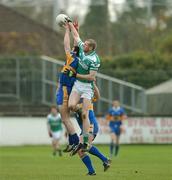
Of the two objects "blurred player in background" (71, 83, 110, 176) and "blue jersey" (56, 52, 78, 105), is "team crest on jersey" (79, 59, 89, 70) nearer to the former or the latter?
"blue jersey" (56, 52, 78, 105)

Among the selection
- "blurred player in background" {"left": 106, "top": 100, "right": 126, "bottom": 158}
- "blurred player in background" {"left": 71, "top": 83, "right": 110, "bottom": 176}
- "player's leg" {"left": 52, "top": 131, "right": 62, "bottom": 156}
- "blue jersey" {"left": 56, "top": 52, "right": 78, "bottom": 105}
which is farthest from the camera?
"blurred player in background" {"left": 106, "top": 100, "right": 126, "bottom": 158}

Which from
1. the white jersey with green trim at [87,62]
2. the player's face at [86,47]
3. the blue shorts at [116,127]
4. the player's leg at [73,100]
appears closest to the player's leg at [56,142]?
the blue shorts at [116,127]

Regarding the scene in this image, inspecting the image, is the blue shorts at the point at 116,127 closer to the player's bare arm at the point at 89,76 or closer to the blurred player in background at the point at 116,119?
the blurred player in background at the point at 116,119

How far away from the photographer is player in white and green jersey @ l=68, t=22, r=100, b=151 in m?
19.0

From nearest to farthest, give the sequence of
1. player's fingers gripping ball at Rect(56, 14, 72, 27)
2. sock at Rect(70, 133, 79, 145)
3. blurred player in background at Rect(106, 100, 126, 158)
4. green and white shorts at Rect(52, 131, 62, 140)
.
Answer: sock at Rect(70, 133, 79, 145)
player's fingers gripping ball at Rect(56, 14, 72, 27)
green and white shorts at Rect(52, 131, 62, 140)
blurred player in background at Rect(106, 100, 126, 158)

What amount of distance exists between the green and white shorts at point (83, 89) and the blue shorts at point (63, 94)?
0.59 feet

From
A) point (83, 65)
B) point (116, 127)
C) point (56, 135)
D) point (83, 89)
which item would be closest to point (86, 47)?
point (83, 65)

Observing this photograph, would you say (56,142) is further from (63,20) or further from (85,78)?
(85,78)

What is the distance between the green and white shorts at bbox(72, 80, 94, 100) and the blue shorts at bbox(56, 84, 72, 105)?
7.1 inches

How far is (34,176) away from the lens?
1838 centimetres

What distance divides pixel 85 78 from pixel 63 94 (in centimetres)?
70

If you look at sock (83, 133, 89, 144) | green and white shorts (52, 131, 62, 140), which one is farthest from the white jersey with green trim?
green and white shorts (52, 131, 62, 140)

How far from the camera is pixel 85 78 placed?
62.5 ft

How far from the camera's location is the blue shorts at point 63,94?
63.2ft
